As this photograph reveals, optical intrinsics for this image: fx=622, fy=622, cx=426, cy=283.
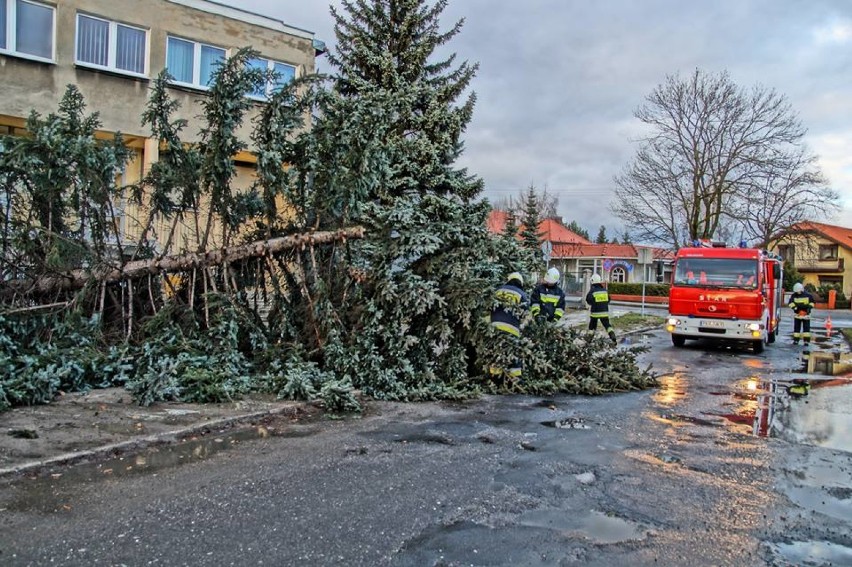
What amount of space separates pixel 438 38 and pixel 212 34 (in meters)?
6.45

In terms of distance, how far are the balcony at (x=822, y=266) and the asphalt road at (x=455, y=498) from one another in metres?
62.4

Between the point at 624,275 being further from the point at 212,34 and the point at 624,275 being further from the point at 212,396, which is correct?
the point at 212,396

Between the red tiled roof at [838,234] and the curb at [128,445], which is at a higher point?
the red tiled roof at [838,234]

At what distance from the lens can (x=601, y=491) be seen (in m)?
4.93

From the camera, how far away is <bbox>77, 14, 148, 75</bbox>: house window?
50.2ft

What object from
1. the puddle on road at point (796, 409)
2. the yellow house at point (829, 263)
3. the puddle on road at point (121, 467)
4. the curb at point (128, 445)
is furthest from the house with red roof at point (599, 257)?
the puddle on road at point (121, 467)

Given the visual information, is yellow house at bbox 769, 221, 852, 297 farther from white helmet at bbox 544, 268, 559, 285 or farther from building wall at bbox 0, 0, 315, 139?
building wall at bbox 0, 0, 315, 139

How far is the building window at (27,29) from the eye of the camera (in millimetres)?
14258

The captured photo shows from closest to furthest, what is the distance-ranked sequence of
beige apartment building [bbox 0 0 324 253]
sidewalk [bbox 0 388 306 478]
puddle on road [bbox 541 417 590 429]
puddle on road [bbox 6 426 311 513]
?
puddle on road [bbox 6 426 311 513], sidewalk [bbox 0 388 306 478], puddle on road [bbox 541 417 590 429], beige apartment building [bbox 0 0 324 253]

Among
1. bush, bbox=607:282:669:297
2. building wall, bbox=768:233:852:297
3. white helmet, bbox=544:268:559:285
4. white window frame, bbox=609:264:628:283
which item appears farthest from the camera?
building wall, bbox=768:233:852:297

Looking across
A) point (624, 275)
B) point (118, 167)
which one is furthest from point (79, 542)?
point (624, 275)

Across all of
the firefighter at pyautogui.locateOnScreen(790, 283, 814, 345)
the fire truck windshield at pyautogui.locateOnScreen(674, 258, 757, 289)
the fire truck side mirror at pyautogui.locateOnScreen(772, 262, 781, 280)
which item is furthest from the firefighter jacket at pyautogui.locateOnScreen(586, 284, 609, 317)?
the firefighter at pyautogui.locateOnScreen(790, 283, 814, 345)

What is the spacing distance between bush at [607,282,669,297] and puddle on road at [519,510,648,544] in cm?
4122

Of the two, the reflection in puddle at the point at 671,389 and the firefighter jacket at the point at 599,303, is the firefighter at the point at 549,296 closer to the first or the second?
the firefighter jacket at the point at 599,303
